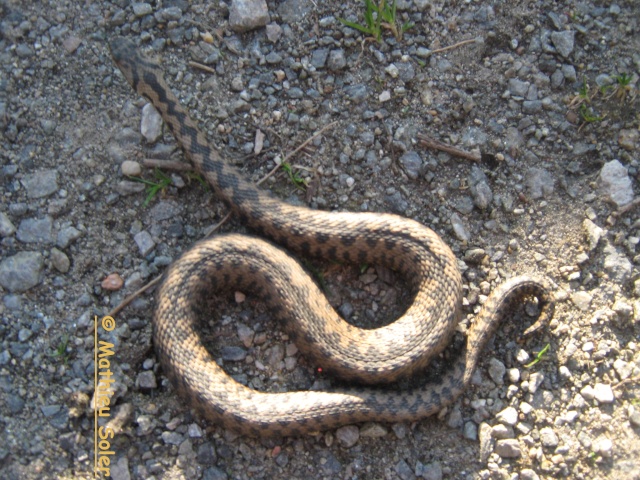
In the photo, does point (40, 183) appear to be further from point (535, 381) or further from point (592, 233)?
point (592, 233)

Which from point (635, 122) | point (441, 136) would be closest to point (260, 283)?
point (441, 136)

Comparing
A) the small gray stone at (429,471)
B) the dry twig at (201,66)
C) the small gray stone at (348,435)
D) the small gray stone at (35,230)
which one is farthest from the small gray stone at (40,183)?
the small gray stone at (429,471)

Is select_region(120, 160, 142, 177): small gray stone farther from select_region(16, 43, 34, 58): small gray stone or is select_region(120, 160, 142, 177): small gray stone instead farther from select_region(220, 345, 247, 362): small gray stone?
select_region(220, 345, 247, 362): small gray stone

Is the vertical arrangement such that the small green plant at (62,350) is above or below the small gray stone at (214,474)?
above

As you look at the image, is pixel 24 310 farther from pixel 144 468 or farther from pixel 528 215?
pixel 528 215

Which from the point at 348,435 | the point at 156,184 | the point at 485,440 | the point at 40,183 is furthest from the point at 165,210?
the point at 485,440

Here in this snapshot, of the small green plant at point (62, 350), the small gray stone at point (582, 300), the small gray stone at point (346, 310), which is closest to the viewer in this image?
the small green plant at point (62, 350)

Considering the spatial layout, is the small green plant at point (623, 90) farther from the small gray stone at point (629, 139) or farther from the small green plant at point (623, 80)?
the small gray stone at point (629, 139)
